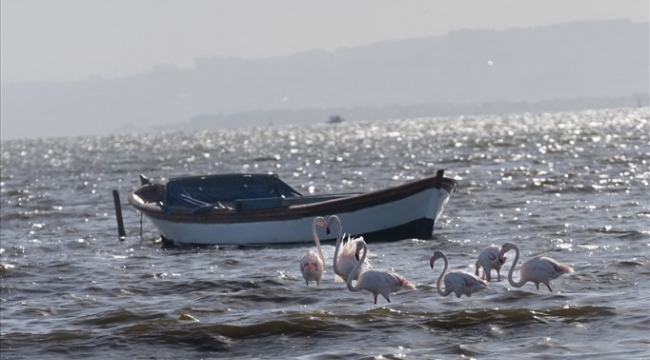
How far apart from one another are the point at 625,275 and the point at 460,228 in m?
9.87

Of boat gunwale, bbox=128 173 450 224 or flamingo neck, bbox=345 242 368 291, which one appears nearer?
flamingo neck, bbox=345 242 368 291

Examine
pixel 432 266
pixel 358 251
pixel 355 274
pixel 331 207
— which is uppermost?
pixel 331 207

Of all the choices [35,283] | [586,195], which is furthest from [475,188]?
[35,283]

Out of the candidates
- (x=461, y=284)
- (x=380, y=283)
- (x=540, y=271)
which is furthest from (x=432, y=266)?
(x=540, y=271)

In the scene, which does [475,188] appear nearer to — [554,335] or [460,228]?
[460,228]

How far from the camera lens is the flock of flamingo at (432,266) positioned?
56.1ft

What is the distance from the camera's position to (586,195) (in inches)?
1474

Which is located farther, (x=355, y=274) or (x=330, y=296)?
(x=330, y=296)

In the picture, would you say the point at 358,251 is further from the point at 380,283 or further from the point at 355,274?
the point at 380,283

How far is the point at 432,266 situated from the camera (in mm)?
17422

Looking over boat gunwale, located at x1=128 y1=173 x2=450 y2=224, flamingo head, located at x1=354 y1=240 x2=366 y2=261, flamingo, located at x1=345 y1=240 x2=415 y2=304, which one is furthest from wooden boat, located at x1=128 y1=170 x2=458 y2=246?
flamingo, located at x1=345 y1=240 x2=415 y2=304

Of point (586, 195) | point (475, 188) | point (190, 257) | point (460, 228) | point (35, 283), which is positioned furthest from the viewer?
point (475, 188)

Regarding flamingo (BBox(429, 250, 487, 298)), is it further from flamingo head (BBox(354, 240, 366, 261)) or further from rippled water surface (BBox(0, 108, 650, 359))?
flamingo head (BBox(354, 240, 366, 261))

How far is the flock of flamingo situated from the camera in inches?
673
